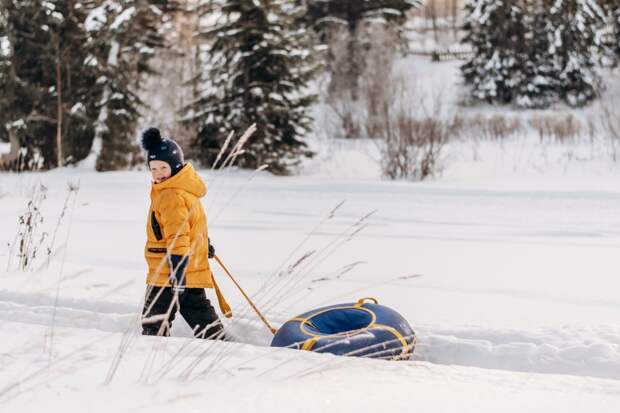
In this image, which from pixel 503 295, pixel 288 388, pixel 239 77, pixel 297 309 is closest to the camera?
pixel 288 388

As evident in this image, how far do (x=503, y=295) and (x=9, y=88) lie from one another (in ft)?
44.0

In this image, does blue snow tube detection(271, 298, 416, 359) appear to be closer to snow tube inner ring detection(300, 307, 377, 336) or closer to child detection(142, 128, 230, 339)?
snow tube inner ring detection(300, 307, 377, 336)

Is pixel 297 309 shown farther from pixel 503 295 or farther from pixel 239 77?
pixel 239 77

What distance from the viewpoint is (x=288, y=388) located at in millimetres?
2160

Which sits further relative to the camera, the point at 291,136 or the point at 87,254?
the point at 291,136

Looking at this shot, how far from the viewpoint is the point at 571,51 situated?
31.0 metres

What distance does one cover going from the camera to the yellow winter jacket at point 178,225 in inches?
153

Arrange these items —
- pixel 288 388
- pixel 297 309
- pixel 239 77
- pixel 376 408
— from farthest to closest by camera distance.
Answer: pixel 239 77
pixel 297 309
pixel 288 388
pixel 376 408

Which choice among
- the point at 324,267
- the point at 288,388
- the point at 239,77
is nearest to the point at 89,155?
the point at 239,77

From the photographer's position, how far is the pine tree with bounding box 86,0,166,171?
15055mm

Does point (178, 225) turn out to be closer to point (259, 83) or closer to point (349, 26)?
point (259, 83)

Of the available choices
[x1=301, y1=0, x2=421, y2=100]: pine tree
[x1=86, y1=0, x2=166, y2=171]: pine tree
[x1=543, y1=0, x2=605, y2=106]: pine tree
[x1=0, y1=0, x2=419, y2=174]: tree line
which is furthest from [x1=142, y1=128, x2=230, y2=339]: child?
[x1=543, y1=0, x2=605, y2=106]: pine tree

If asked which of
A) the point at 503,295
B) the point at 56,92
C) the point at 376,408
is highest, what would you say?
the point at 56,92

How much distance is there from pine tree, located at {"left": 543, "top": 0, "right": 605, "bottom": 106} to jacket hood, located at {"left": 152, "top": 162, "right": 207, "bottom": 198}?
29581 millimetres
